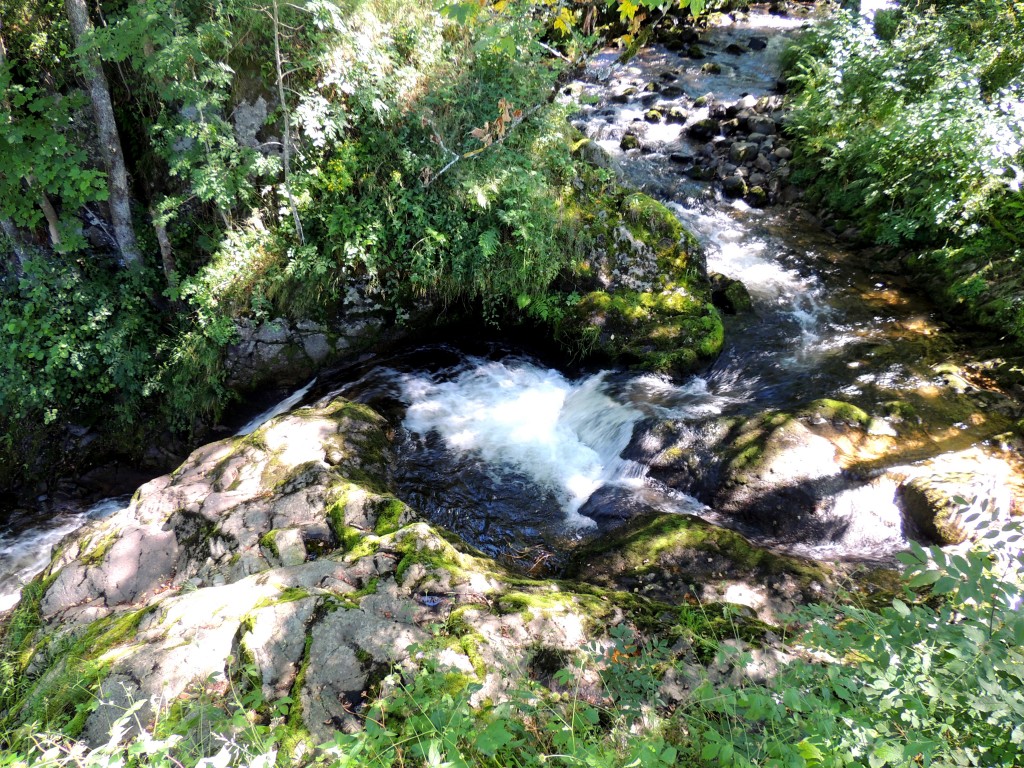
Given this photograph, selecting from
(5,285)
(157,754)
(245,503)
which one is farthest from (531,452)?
(5,285)

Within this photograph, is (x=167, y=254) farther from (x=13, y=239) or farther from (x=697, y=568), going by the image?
(x=697, y=568)

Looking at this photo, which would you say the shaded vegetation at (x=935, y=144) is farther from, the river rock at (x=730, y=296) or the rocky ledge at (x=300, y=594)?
the rocky ledge at (x=300, y=594)

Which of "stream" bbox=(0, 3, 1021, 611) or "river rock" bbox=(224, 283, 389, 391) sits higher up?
"river rock" bbox=(224, 283, 389, 391)

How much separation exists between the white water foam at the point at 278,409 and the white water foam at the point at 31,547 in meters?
1.89

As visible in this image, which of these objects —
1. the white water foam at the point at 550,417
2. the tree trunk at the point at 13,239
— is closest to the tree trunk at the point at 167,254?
the tree trunk at the point at 13,239

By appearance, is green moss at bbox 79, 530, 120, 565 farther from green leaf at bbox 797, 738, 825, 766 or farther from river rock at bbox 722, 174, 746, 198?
river rock at bbox 722, 174, 746, 198

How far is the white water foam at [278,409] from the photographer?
7.66m

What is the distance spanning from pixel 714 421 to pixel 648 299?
2.46 m

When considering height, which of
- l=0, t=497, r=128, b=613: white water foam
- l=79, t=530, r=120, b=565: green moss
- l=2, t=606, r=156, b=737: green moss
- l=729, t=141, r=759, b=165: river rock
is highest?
l=729, t=141, r=759, b=165: river rock

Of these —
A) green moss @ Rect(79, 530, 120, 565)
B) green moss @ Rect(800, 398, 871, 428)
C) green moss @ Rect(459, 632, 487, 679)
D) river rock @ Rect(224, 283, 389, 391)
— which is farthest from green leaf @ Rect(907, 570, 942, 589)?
river rock @ Rect(224, 283, 389, 391)

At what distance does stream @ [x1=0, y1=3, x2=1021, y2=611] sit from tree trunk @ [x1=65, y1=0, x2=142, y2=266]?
118 inches

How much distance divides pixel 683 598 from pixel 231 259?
6.82 metres

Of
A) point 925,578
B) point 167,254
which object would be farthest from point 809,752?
point 167,254

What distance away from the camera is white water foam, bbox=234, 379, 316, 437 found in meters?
7.66
